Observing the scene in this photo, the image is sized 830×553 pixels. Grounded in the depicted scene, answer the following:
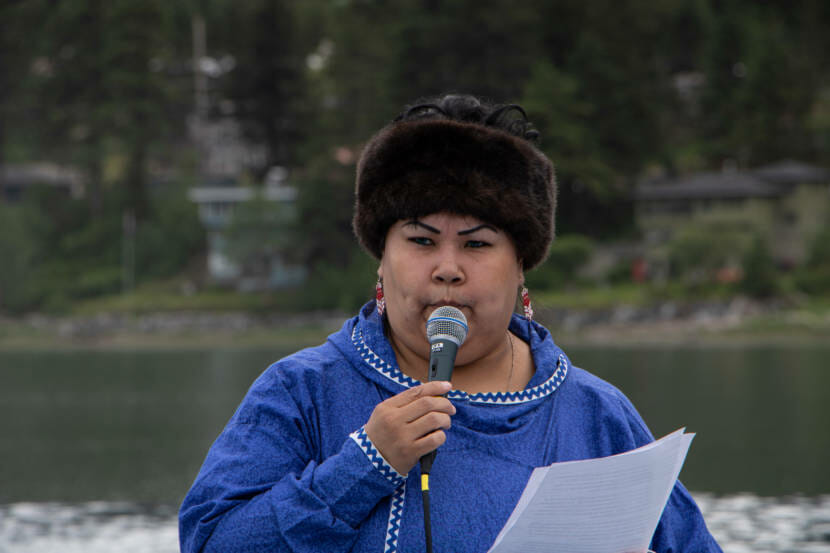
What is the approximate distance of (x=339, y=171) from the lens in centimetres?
4219

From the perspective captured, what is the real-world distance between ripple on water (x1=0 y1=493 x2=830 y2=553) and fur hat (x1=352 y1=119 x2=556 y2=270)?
7073mm

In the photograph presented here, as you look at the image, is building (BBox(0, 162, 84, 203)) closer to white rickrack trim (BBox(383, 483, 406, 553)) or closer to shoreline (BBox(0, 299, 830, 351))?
shoreline (BBox(0, 299, 830, 351))

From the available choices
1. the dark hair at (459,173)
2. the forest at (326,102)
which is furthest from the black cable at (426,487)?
the forest at (326,102)

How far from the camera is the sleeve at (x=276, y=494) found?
5.24 ft

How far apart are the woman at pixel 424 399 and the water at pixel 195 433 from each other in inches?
284

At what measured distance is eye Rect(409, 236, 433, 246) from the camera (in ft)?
5.76

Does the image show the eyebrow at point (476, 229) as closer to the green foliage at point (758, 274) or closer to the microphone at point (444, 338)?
the microphone at point (444, 338)

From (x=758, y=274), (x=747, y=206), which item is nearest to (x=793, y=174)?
(x=747, y=206)

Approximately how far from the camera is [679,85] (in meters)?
50.4

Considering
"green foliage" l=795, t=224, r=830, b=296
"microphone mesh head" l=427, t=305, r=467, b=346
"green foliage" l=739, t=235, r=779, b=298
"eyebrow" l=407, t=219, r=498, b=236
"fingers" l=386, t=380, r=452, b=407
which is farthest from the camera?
"green foliage" l=795, t=224, r=830, b=296

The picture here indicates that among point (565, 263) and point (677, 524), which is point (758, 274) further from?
point (677, 524)

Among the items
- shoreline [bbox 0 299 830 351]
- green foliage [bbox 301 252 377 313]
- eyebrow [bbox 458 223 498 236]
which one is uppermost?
eyebrow [bbox 458 223 498 236]

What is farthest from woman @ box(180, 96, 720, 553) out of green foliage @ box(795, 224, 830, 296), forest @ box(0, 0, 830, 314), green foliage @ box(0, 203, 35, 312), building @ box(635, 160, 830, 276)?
green foliage @ box(0, 203, 35, 312)

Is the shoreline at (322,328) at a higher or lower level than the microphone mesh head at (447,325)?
lower
